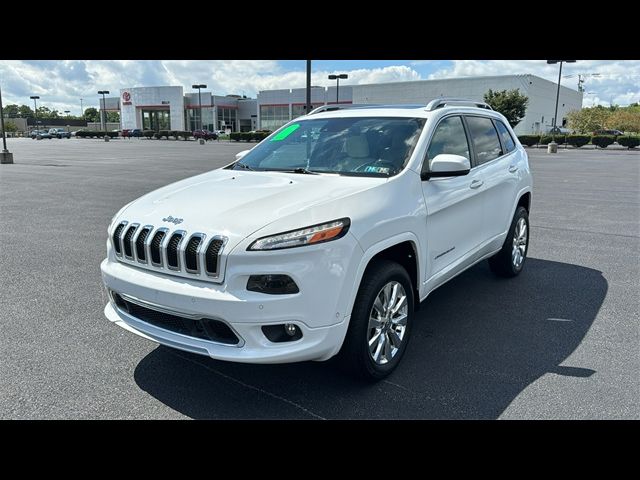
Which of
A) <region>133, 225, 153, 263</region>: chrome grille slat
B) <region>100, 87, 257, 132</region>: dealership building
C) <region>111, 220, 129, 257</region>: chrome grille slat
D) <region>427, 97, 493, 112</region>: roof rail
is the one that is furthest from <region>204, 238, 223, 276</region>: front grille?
<region>100, 87, 257, 132</region>: dealership building

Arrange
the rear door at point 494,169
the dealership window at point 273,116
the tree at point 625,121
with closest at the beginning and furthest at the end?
the rear door at point 494,169, the tree at point 625,121, the dealership window at point 273,116

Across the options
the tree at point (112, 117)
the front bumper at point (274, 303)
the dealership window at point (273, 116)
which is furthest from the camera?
the tree at point (112, 117)

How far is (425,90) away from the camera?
229 feet

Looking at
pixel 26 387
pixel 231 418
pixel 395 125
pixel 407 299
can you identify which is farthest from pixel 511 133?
pixel 26 387

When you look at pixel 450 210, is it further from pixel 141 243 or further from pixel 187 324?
pixel 141 243

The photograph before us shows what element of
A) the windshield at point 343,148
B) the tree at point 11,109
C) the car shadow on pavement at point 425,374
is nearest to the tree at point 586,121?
the car shadow on pavement at point 425,374

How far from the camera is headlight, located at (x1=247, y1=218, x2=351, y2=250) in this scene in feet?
9.82

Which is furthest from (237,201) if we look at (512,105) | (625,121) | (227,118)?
(227,118)

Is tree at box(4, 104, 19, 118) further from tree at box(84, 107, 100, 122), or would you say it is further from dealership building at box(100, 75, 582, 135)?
dealership building at box(100, 75, 582, 135)

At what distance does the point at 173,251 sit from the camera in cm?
320

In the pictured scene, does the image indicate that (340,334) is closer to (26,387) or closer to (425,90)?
(26,387)

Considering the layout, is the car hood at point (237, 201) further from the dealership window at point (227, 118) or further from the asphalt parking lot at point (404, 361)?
the dealership window at point (227, 118)

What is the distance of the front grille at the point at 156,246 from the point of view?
3281 mm

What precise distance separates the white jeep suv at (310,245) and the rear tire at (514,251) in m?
1.21
